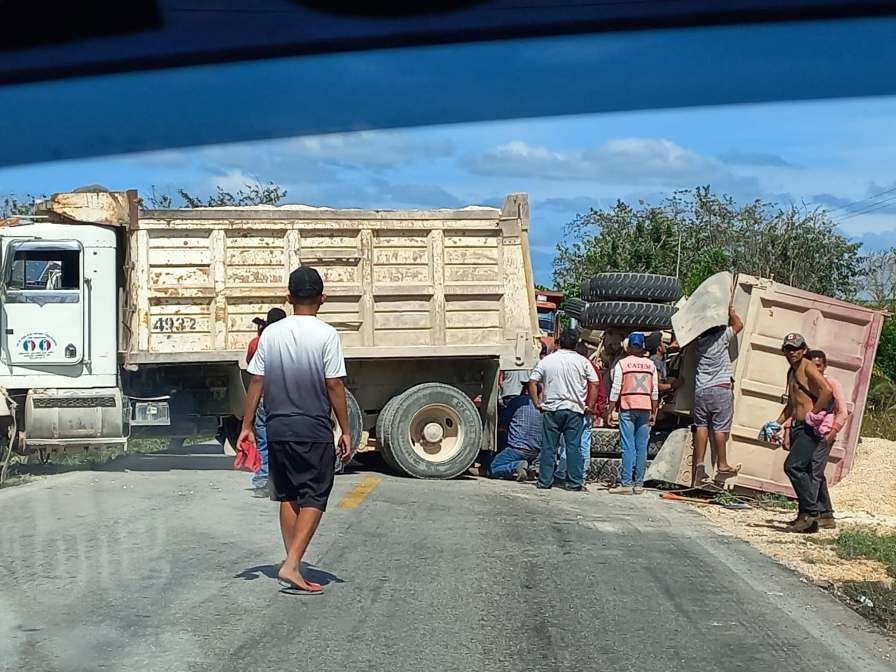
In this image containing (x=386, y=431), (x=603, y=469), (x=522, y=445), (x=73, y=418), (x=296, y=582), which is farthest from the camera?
(x=603, y=469)

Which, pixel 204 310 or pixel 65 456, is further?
pixel 65 456

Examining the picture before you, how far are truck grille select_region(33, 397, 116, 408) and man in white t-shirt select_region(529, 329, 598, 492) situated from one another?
458 centimetres

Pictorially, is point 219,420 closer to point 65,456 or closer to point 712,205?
point 65,456

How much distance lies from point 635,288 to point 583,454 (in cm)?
308

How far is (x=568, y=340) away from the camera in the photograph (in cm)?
1348

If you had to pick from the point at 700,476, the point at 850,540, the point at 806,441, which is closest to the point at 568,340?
the point at 700,476

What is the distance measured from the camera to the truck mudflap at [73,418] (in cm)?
1317

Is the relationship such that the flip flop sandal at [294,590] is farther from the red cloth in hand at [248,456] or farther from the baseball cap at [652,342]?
the baseball cap at [652,342]

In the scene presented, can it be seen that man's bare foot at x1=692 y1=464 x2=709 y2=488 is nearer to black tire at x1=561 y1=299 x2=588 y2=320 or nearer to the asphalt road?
the asphalt road

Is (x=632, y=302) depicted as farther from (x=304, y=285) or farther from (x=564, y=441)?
(x=304, y=285)

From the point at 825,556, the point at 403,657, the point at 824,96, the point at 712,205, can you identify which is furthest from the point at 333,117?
the point at 712,205

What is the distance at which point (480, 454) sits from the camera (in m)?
15.0

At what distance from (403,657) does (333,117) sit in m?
2.60

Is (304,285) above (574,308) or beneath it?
above
